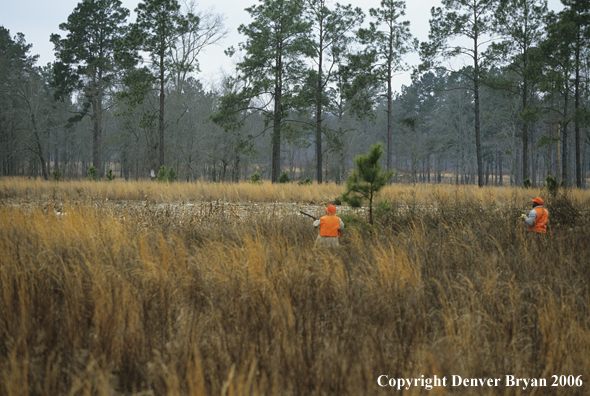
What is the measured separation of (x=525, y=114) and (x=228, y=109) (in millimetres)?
16951

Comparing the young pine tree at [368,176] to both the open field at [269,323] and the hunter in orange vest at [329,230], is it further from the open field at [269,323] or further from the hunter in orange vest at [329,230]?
the open field at [269,323]

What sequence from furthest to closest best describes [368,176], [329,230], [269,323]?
[368,176]
[329,230]
[269,323]

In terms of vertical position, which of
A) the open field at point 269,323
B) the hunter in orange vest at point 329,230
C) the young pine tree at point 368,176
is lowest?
the open field at point 269,323

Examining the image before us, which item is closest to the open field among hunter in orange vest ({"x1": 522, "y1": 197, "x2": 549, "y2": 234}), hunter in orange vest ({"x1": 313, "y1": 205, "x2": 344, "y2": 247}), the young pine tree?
hunter in orange vest ({"x1": 313, "y1": 205, "x2": 344, "y2": 247})

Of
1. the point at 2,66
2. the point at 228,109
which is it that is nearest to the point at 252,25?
the point at 228,109

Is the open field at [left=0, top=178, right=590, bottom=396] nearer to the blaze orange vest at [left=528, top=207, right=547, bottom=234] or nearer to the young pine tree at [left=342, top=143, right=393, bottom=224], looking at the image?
the blaze orange vest at [left=528, top=207, right=547, bottom=234]

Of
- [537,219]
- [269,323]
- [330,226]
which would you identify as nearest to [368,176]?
[330,226]

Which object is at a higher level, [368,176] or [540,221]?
[368,176]

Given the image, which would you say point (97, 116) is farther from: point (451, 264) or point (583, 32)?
point (583, 32)

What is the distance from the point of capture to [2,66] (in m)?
29.6

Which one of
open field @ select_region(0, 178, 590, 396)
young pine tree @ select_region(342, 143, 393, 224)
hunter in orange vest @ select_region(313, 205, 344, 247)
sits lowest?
open field @ select_region(0, 178, 590, 396)

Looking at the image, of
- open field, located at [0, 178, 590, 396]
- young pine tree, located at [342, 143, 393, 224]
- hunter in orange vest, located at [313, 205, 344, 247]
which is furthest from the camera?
young pine tree, located at [342, 143, 393, 224]

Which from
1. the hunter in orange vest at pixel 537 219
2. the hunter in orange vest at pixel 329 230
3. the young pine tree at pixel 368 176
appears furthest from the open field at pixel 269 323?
the young pine tree at pixel 368 176

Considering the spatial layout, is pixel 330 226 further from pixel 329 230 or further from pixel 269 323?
pixel 269 323
